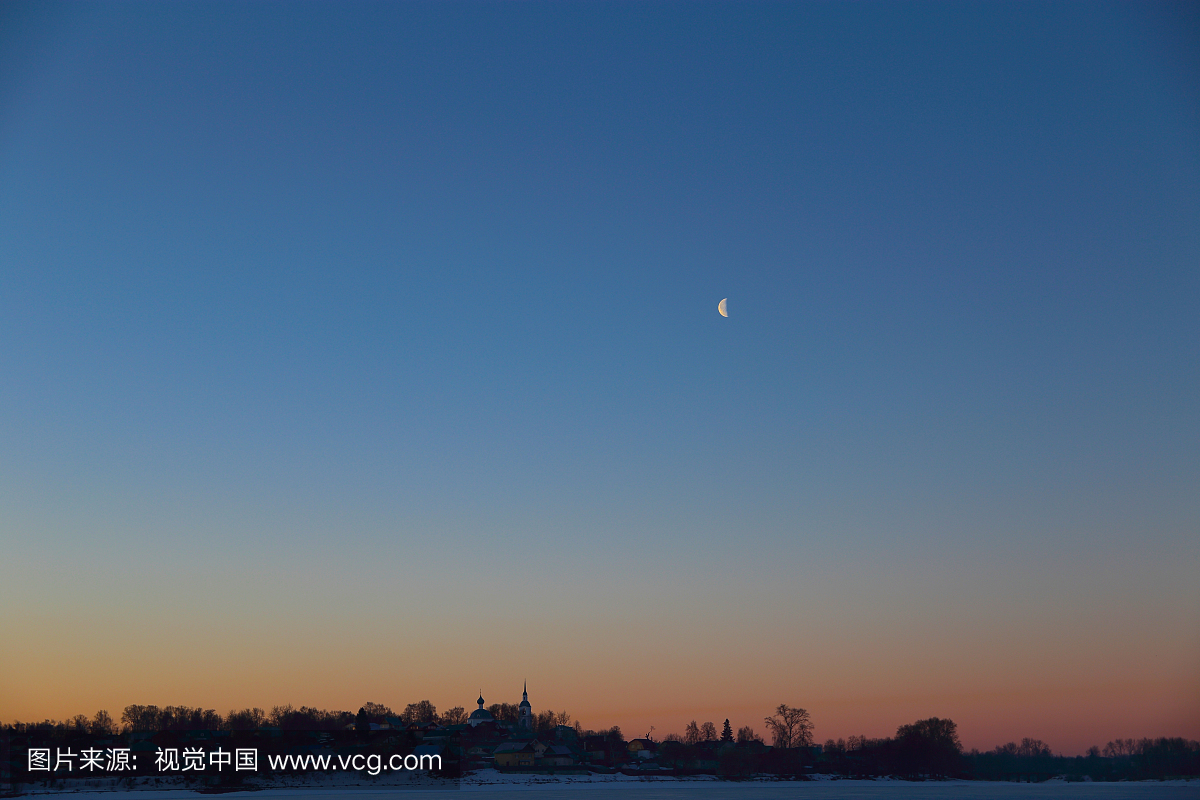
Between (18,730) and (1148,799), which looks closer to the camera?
(1148,799)

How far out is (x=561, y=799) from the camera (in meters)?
98.3

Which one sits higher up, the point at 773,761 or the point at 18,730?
the point at 18,730

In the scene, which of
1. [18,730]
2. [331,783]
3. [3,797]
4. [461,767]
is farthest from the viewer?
[461,767]

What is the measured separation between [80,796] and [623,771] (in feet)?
316

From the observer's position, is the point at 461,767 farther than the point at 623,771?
No

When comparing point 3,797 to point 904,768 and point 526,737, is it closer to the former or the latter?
point 526,737

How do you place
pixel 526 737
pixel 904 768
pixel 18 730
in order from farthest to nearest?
pixel 526 737, pixel 904 768, pixel 18 730

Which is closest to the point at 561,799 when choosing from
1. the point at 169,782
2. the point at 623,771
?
the point at 169,782

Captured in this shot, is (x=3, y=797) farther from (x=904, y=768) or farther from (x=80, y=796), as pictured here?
(x=904, y=768)

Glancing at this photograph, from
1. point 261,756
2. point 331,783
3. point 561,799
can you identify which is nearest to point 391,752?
point 331,783

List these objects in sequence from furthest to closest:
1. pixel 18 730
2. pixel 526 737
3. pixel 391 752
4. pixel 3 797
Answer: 1. pixel 526 737
2. pixel 391 752
3. pixel 18 730
4. pixel 3 797

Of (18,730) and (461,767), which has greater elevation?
(18,730)

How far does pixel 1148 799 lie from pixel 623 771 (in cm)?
9275

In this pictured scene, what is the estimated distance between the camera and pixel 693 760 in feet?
574
